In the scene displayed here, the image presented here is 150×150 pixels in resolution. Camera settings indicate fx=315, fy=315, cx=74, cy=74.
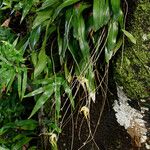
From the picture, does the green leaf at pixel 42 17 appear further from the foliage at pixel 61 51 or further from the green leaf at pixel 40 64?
the green leaf at pixel 40 64

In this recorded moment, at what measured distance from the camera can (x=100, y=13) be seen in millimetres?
1324

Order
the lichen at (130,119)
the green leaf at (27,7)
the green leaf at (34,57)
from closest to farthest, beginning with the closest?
the lichen at (130,119), the green leaf at (34,57), the green leaf at (27,7)

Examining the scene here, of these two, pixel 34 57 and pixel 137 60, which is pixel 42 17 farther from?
pixel 137 60

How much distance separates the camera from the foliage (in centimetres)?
137

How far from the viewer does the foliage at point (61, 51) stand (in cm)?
137

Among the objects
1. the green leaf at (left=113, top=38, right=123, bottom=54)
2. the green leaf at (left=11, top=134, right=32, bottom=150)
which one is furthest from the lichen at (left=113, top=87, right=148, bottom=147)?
the green leaf at (left=11, top=134, right=32, bottom=150)

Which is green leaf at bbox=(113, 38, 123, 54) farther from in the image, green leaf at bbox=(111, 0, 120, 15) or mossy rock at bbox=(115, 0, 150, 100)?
green leaf at bbox=(111, 0, 120, 15)

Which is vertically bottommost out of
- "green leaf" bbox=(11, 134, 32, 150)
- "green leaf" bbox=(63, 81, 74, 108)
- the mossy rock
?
"green leaf" bbox=(11, 134, 32, 150)

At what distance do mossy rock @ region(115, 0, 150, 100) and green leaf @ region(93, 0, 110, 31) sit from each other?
0.37 ft

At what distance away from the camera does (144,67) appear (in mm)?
1347

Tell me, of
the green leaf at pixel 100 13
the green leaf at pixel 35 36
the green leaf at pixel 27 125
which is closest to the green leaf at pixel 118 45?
the green leaf at pixel 100 13

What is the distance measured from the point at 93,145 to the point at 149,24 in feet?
2.22

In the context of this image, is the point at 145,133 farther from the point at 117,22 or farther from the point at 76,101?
the point at 117,22

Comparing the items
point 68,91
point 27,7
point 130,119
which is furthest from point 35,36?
point 130,119
